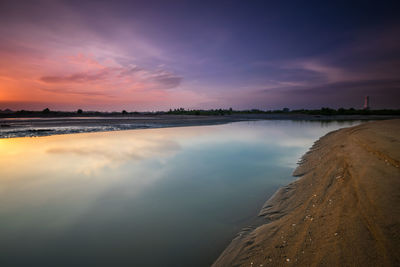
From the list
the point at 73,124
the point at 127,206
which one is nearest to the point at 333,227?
the point at 127,206

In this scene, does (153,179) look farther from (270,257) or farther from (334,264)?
(334,264)

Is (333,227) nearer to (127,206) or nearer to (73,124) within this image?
(127,206)

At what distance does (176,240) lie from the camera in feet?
13.3

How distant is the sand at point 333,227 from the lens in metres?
2.55

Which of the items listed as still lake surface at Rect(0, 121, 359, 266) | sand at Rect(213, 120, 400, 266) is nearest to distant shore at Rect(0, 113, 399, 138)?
still lake surface at Rect(0, 121, 359, 266)

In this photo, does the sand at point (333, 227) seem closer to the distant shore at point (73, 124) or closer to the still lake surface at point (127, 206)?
the still lake surface at point (127, 206)

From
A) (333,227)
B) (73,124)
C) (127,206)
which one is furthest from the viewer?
(73,124)

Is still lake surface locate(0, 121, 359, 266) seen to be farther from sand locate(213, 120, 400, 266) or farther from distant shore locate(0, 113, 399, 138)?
distant shore locate(0, 113, 399, 138)

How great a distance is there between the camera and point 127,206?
559cm

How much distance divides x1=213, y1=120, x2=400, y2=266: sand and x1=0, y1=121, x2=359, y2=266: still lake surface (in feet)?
2.20

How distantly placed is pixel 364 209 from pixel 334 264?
1617 millimetres

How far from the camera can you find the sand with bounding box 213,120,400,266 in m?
2.55

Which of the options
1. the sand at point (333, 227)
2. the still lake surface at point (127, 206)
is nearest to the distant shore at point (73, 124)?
the still lake surface at point (127, 206)

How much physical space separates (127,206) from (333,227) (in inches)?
192
